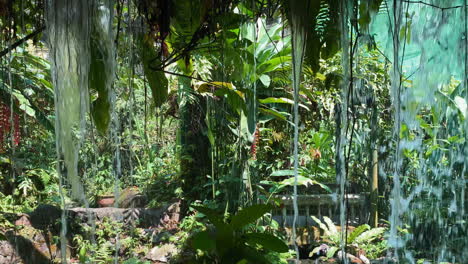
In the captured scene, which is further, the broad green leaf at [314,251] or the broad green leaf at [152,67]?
the broad green leaf at [314,251]

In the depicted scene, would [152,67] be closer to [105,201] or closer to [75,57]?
[75,57]

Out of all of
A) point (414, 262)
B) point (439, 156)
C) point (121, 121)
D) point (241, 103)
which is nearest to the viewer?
point (241, 103)

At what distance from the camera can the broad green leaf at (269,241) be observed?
6.10 ft

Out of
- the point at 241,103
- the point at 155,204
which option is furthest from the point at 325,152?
the point at 241,103

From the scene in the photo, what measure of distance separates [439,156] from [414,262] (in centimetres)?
96

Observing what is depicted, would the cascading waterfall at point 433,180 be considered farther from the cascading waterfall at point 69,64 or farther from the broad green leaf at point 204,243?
the cascading waterfall at point 69,64

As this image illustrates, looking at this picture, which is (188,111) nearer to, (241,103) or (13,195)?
(241,103)

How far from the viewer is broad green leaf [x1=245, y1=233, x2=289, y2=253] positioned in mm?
1860

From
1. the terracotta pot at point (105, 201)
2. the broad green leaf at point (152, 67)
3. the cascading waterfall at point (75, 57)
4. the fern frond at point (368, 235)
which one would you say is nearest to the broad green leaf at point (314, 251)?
the fern frond at point (368, 235)

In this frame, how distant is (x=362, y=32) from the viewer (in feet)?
5.23

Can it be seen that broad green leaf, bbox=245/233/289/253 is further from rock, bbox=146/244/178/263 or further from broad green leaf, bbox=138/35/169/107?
rock, bbox=146/244/178/263

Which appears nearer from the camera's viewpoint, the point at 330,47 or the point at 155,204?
the point at 330,47

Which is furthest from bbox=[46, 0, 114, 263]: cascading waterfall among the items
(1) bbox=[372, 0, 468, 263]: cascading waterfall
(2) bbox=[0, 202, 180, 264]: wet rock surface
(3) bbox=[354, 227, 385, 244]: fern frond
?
(3) bbox=[354, 227, 385, 244]: fern frond

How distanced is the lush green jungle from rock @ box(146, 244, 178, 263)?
0.05 ft
